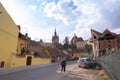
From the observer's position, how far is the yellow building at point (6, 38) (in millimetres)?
28141

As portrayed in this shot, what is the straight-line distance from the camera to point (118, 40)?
1863 inches

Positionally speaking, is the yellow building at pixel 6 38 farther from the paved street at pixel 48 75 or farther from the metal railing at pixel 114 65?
the metal railing at pixel 114 65

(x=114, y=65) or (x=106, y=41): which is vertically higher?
(x=106, y=41)

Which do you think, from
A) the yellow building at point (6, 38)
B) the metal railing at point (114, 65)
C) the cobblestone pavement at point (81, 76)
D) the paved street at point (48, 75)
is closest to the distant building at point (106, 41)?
the yellow building at point (6, 38)

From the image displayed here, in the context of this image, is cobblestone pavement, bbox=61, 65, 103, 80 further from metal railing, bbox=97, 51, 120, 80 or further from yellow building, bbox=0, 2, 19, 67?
yellow building, bbox=0, 2, 19, 67

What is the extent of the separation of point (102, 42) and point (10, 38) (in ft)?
97.1

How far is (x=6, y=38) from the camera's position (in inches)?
1161

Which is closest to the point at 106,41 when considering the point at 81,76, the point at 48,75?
the point at 81,76

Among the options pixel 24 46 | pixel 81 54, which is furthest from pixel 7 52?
pixel 81 54

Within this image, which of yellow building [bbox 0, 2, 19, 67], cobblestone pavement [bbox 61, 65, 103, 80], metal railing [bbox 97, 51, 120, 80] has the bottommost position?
cobblestone pavement [bbox 61, 65, 103, 80]

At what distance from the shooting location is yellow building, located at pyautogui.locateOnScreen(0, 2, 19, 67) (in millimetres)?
28141

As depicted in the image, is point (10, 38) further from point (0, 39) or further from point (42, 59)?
point (42, 59)

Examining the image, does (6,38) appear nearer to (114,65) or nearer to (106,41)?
(114,65)

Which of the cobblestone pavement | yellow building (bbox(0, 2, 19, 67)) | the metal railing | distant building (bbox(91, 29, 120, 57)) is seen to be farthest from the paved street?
distant building (bbox(91, 29, 120, 57))
